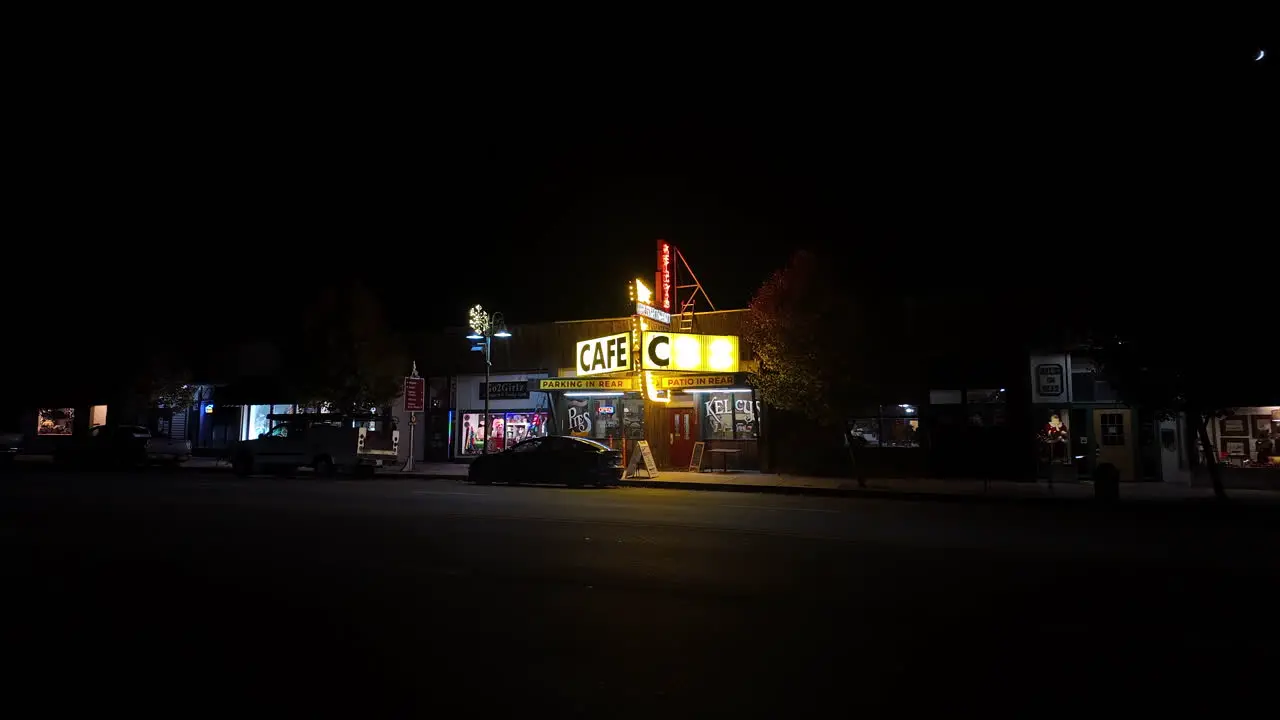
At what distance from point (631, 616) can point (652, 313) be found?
64.0 ft

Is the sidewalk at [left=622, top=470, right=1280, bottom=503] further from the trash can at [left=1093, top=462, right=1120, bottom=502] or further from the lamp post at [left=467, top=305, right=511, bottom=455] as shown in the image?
the lamp post at [left=467, top=305, right=511, bottom=455]

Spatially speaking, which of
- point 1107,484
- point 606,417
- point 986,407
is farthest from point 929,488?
point 606,417

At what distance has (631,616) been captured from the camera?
24.7 ft

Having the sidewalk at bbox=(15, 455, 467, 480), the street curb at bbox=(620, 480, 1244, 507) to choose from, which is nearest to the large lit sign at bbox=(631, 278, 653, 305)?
the street curb at bbox=(620, 480, 1244, 507)

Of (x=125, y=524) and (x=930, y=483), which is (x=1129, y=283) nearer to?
(x=930, y=483)

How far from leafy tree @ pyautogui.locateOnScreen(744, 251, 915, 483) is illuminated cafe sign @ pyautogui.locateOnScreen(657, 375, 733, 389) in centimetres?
258

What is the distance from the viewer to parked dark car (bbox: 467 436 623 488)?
22.6 meters

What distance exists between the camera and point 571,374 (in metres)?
30.3

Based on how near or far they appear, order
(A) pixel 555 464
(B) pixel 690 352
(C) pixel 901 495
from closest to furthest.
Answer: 1. (C) pixel 901 495
2. (A) pixel 555 464
3. (B) pixel 690 352

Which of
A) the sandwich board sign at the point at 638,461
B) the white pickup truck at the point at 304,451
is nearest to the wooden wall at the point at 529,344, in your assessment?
the sandwich board sign at the point at 638,461

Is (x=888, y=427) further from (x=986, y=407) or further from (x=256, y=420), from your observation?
(x=256, y=420)

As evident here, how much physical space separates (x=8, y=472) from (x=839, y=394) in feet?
88.3

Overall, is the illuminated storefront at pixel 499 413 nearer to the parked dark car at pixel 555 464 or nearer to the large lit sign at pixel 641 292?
the large lit sign at pixel 641 292

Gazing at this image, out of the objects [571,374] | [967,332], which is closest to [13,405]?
[571,374]
